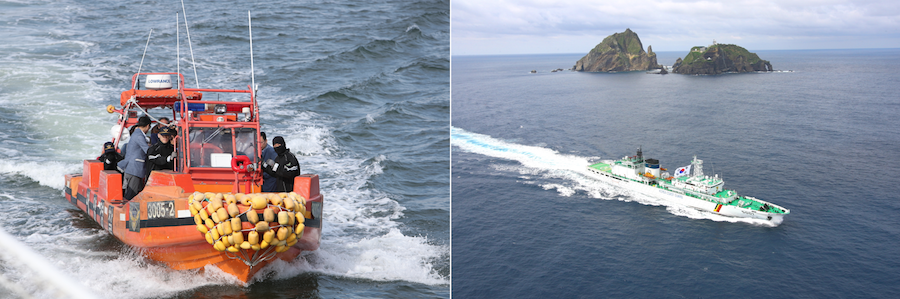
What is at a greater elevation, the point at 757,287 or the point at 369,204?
the point at 369,204

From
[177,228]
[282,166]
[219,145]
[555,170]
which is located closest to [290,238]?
[282,166]

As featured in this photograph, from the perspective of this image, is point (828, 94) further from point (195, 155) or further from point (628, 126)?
point (195, 155)

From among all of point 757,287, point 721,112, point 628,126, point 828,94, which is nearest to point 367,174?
point 757,287

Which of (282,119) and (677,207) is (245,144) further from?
(677,207)

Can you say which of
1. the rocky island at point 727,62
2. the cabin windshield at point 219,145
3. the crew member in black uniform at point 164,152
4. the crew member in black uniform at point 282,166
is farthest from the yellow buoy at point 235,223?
the rocky island at point 727,62

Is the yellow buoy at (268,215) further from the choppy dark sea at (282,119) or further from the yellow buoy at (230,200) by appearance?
the choppy dark sea at (282,119)

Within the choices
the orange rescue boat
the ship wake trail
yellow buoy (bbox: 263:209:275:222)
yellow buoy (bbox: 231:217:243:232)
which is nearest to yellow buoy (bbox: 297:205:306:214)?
the orange rescue boat
